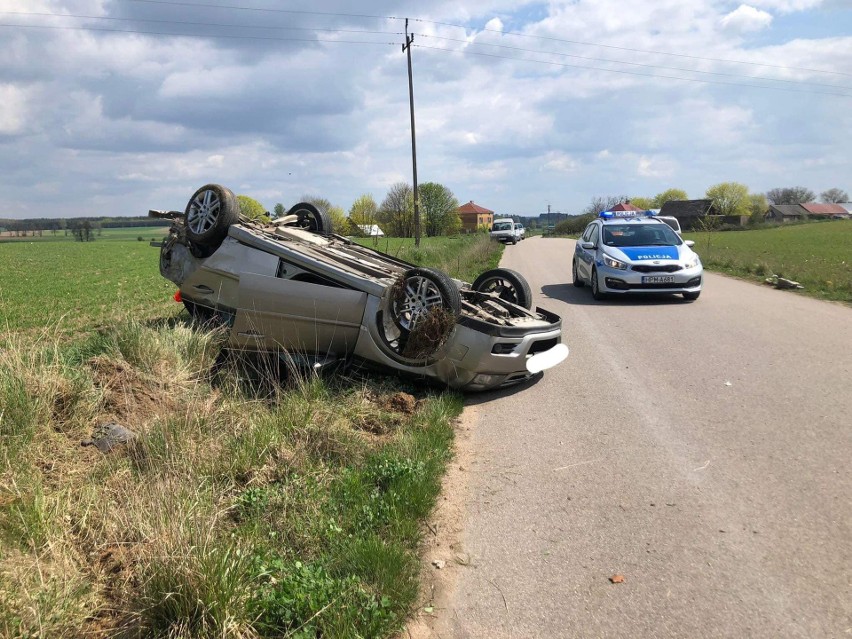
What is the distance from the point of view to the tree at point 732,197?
10811 centimetres

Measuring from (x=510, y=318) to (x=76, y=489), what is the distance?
4.52 metres

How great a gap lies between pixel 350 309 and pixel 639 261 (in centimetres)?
774

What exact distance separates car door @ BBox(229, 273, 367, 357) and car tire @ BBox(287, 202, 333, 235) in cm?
280

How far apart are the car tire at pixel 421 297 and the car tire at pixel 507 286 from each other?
1.81 m

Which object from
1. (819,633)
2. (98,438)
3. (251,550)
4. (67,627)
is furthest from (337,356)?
(819,633)

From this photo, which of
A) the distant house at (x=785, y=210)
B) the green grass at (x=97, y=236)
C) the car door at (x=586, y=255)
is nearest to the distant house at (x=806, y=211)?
the distant house at (x=785, y=210)

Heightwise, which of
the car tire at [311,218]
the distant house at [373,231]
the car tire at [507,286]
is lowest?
the car tire at [507,286]

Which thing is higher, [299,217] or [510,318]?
[299,217]

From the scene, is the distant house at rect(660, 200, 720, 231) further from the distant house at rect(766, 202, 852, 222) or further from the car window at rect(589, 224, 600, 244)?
the car window at rect(589, 224, 600, 244)

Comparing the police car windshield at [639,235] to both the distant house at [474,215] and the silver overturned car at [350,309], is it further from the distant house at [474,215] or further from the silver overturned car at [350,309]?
the distant house at [474,215]

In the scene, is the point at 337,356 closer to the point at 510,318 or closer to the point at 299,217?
the point at 510,318

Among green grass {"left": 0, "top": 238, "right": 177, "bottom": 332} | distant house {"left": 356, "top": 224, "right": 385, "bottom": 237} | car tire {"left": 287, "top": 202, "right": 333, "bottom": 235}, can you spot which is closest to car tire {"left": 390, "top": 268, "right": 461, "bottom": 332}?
car tire {"left": 287, "top": 202, "right": 333, "bottom": 235}

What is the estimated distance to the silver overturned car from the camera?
6.16 metres

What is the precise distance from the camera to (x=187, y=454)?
13.9ft
